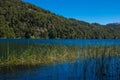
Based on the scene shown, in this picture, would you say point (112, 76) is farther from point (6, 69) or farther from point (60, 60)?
point (60, 60)

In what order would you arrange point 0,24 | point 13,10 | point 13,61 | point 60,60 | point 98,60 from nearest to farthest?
point 98,60 < point 13,61 < point 60,60 < point 0,24 < point 13,10

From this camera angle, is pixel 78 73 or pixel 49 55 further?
pixel 49 55

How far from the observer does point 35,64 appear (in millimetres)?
26078

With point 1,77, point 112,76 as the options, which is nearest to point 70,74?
point 112,76

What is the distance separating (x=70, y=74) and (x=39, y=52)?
1021 cm

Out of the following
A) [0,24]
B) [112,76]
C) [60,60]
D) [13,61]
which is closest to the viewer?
[112,76]

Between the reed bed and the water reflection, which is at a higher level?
the reed bed

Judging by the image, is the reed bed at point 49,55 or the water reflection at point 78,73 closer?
the water reflection at point 78,73

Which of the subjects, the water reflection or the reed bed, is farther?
the reed bed

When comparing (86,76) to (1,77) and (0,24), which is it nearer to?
(1,77)

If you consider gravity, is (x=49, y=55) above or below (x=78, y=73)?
above

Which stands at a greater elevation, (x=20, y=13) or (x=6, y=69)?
(x=20, y=13)

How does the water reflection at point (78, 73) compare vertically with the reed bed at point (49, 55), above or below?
below

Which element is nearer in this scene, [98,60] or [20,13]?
[98,60]
